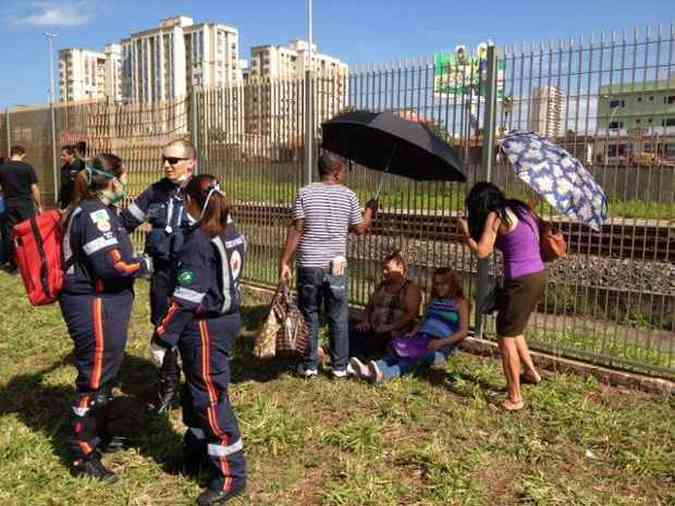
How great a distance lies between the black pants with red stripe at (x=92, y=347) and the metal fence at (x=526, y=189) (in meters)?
3.37

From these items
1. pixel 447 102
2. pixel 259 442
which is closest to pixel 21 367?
pixel 259 442

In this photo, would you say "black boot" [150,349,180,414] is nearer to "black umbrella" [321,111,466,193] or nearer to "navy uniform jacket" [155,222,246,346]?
"navy uniform jacket" [155,222,246,346]

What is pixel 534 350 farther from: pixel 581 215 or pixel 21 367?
pixel 21 367

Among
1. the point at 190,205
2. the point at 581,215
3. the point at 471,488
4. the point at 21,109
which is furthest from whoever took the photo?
the point at 21,109

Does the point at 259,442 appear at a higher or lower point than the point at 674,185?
lower

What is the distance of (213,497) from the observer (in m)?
3.36

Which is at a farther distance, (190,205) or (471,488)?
(471,488)

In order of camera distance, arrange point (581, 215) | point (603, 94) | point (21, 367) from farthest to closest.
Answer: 1. point (21, 367)
2. point (603, 94)
3. point (581, 215)

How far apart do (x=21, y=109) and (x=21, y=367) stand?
31.2ft

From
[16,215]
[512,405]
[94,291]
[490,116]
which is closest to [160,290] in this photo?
[94,291]

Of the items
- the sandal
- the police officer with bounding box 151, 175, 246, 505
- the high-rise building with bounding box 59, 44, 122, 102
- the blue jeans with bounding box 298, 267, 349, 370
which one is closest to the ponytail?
the police officer with bounding box 151, 175, 246, 505

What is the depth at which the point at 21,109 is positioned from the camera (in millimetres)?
13289

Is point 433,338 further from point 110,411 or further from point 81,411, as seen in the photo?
point 81,411

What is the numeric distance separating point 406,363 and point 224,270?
8.35 ft
